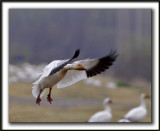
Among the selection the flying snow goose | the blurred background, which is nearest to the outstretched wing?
the flying snow goose

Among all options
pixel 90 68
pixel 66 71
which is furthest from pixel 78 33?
pixel 66 71

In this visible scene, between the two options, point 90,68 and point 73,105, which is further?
point 73,105

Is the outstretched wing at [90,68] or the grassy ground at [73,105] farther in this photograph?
the grassy ground at [73,105]

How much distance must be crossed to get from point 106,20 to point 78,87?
200 centimetres

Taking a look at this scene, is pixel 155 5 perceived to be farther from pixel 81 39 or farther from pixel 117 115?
pixel 117 115

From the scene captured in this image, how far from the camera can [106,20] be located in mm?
5348

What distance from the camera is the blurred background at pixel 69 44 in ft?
15.5

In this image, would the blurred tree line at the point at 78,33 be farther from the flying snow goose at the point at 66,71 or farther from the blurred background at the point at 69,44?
the flying snow goose at the point at 66,71

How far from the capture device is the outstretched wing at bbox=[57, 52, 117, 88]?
3543 millimetres

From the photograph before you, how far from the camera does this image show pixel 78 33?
544cm

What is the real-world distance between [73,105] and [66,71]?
311 cm

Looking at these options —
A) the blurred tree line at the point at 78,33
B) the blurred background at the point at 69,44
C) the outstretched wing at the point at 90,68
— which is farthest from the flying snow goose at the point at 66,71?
the blurred tree line at the point at 78,33

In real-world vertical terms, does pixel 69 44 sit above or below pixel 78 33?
below

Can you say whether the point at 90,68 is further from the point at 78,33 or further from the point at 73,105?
the point at 73,105
